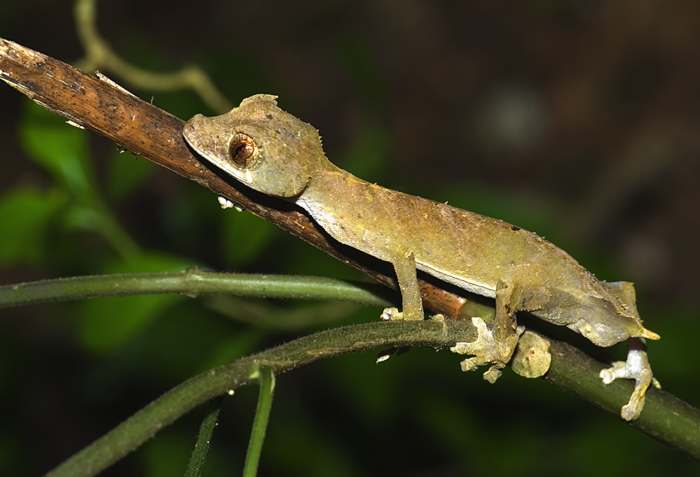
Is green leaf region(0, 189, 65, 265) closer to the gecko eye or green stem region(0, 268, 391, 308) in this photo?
the gecko eye

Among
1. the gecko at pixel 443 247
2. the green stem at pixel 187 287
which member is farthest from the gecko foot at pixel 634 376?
the green stem at pixel 187 287

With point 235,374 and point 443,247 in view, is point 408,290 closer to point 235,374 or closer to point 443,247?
point 443,247

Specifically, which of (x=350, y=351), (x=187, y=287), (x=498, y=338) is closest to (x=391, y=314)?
(x=498, y=338)

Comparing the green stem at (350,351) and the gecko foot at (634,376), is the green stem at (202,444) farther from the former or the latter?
the gecko foot at (634,376)

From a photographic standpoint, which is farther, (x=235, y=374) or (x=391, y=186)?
(x=391, y=186)

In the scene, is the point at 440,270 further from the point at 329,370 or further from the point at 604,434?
the point at 604,434

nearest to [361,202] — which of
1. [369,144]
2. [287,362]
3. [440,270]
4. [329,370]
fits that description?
[440,270]
